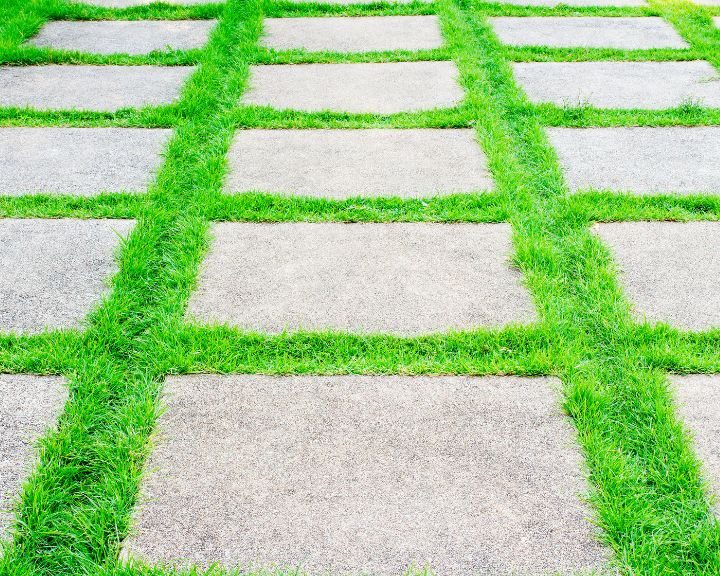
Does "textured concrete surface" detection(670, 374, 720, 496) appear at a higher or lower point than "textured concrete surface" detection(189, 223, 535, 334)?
lower

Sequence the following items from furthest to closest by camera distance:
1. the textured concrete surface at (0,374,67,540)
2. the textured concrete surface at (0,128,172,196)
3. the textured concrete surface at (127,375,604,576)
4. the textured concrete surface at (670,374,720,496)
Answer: the textured concrete surface at (0,128,172,196), the textured concrete surface at (670,374,720,496), the textured concrete surface at (0,374,67,540), the textured concrete surface at (127,375,604,576)

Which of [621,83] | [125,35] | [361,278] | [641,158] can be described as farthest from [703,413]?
[125,35]

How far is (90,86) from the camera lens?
4.37 metres

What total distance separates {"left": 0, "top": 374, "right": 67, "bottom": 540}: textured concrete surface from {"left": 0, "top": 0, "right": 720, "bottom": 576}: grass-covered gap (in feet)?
0.15

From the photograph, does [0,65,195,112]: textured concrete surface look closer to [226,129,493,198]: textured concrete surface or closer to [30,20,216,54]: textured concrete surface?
[30,20,216,54]: textured concrete surface

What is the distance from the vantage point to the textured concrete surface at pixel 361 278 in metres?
2.66

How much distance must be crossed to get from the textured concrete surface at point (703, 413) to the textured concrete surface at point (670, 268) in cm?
28

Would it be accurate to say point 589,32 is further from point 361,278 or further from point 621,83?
point 361,278

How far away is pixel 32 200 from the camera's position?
3273mm

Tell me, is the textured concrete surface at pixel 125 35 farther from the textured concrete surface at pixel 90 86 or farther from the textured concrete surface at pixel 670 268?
the textured concrete surface at pixel 670 268

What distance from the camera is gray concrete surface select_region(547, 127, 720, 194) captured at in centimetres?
347

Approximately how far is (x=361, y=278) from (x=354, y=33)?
2.87 metres

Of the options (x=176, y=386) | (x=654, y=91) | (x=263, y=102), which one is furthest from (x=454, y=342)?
(x=654, y=91)

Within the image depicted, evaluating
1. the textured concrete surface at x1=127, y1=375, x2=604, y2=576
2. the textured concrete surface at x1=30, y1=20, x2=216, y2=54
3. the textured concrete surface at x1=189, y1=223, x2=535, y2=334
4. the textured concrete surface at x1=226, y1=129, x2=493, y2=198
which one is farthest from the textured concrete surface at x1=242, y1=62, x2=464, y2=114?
the textured concrete surface at x1=127, y1=375, x2=604, y2=576
